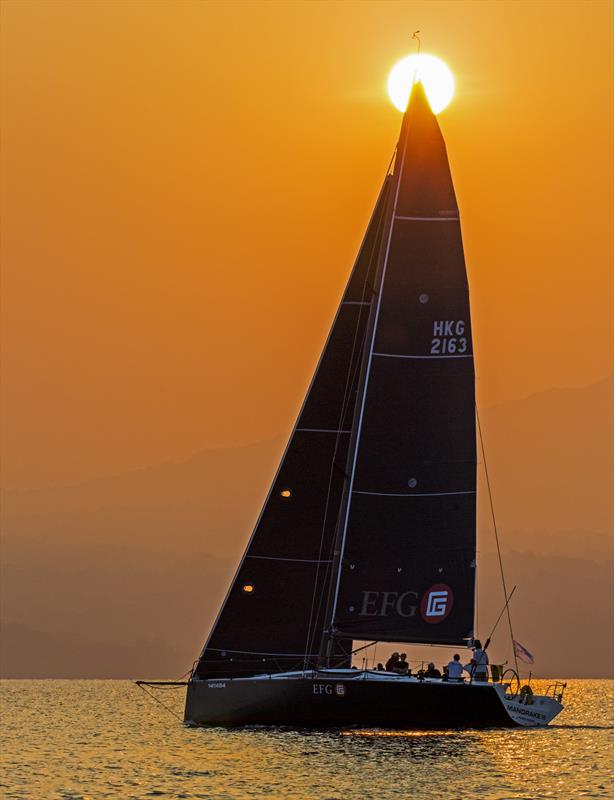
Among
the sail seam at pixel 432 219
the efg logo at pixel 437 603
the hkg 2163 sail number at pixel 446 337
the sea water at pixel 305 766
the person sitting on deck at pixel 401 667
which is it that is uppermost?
the sail seam at pixel 432 219

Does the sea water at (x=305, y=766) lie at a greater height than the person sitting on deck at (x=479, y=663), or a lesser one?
lesser

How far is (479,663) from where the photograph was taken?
4575cm

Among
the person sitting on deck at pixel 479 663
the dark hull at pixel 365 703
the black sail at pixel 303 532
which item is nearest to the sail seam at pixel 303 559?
the black sail at pixel 303 532

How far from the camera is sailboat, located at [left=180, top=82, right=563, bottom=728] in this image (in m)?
46.1

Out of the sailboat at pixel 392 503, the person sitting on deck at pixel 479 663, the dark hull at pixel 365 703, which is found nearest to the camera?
the dark hull at pixel 365 703

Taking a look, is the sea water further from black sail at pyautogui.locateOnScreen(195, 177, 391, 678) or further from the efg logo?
the efg logo

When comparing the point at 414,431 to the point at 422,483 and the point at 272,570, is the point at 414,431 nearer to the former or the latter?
the point at 422,483

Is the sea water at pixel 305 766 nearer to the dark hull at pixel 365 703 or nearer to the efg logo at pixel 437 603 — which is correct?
the dark hull at pixel 365 703

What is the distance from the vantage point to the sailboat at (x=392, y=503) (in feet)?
151

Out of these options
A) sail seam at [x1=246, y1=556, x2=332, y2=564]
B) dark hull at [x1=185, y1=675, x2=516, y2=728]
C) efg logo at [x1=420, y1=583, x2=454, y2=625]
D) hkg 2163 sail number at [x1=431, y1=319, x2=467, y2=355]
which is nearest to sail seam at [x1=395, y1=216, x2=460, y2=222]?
hkg 2163 sail number at [x1=431, y1=319, x2=467, y2=355]

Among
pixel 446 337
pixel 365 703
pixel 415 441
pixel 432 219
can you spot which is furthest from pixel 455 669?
pixel 432 219

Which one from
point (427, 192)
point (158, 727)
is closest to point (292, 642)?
point (427, 192)

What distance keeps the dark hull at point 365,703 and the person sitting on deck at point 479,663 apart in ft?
4.73

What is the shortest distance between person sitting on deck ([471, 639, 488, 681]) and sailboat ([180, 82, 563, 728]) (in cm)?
24
